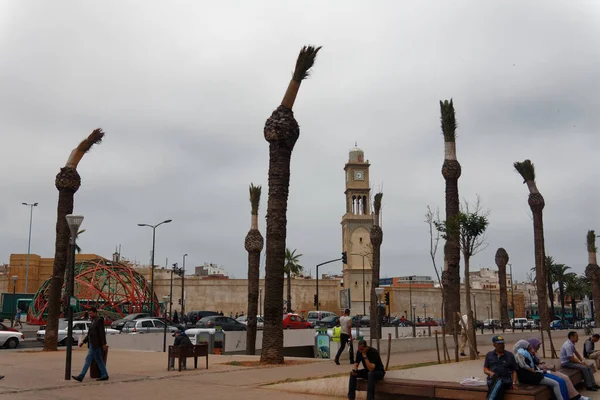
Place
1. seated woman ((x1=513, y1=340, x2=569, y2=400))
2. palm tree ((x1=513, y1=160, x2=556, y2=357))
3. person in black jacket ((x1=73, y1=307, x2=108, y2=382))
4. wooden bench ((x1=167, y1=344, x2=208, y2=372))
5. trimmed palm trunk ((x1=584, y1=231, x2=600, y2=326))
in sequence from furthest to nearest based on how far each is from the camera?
1. trimmed palm trunk ((x1=584, y1=231, x2=600, y2=326))
2. palm tree ((x1=513, y1=160, x2=556, y2=357))
3. wooden bench ((x1=167, y1=344, x2=208, y2=372))
4. person in black jacket ((x1=73, y1=307, x2=108, y2=382))
5. seated woman ((x1=513, y1=340, x2=569, y2=400))

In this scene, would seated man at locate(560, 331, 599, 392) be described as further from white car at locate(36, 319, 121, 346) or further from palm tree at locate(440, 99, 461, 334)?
white car at locate(36, 319, 121, 346)

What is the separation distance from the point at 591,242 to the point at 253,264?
30.3 meters

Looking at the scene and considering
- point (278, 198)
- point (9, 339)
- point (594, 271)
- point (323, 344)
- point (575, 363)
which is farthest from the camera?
point (594, 271)

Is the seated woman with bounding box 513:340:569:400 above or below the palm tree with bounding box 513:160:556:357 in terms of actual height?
below

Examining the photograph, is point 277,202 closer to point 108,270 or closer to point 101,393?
point 101,393

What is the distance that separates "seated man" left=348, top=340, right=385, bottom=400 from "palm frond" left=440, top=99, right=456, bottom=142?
1608 centimetres

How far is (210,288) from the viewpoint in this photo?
246 feet

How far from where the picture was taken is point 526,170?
31.1 m

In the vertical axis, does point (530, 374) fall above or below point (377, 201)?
below

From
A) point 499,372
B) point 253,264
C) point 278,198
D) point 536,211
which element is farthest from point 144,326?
point 499,372

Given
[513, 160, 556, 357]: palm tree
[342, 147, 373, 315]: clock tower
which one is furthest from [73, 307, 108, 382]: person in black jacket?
[342, 147, 373, 315]: clock tower

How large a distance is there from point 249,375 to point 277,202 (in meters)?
5.66

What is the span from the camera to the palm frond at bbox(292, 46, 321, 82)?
60.2 feet

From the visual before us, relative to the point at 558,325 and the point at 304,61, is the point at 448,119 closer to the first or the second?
the point at 304,61
